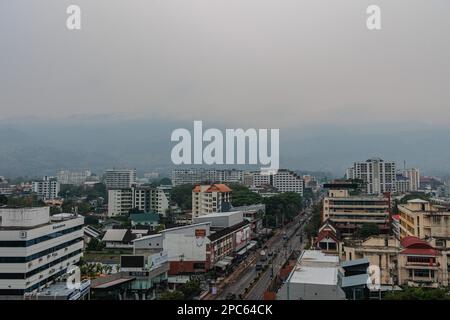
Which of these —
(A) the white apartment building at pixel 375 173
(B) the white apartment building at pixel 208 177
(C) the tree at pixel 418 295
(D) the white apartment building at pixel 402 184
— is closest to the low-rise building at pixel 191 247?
(C) the tree at pixel 418 295

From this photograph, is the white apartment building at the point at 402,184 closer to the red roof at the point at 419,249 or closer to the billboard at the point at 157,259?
the red roof at the point at 419,249

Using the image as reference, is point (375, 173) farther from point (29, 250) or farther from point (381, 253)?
point (29, 250)

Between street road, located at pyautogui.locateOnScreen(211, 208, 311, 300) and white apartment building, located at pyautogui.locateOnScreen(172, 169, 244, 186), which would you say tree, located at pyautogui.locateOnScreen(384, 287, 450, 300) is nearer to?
street road, located at pyautogui.locateOnScreen(211, 208, 311, 300)

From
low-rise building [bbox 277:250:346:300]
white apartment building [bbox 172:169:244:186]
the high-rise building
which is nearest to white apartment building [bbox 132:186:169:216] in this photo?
white apartment building [bbox 172:169:244:186]

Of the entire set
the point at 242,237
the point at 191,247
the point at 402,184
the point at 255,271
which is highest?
the point at 402,184

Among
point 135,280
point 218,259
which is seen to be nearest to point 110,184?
point 218,259

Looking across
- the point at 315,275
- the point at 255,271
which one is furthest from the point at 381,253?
the point at 255,271
